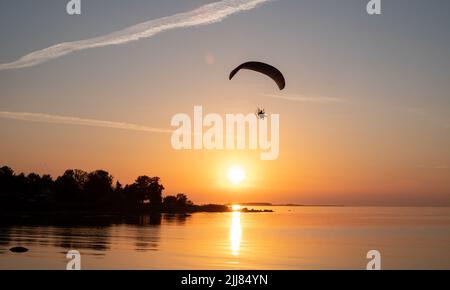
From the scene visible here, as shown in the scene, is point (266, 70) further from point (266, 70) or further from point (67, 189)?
point (67, 189)

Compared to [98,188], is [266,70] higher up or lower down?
higher up

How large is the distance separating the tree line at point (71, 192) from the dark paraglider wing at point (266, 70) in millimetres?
130260

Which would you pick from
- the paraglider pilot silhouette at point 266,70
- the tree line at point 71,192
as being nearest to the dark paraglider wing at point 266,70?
the paraglider pilot silhouette at point 266,70

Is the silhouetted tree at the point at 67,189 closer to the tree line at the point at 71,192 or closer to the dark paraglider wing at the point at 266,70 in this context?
the tree line at the point at 71,192

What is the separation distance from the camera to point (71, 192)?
16750 cm

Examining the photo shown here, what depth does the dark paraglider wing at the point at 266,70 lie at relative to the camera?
36375 mm

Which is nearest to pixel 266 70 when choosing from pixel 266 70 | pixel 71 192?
pixel 266 70

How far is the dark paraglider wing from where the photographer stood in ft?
119

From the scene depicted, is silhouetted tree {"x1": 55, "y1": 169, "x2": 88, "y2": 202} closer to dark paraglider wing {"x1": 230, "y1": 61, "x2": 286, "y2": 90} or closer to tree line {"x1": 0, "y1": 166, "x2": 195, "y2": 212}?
tree line {"x1": 0, "y1": 166, "x2": 195, "y2": 212}

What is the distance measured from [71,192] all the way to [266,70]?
141972 mm

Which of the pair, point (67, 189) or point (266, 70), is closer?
point (266, 70)
